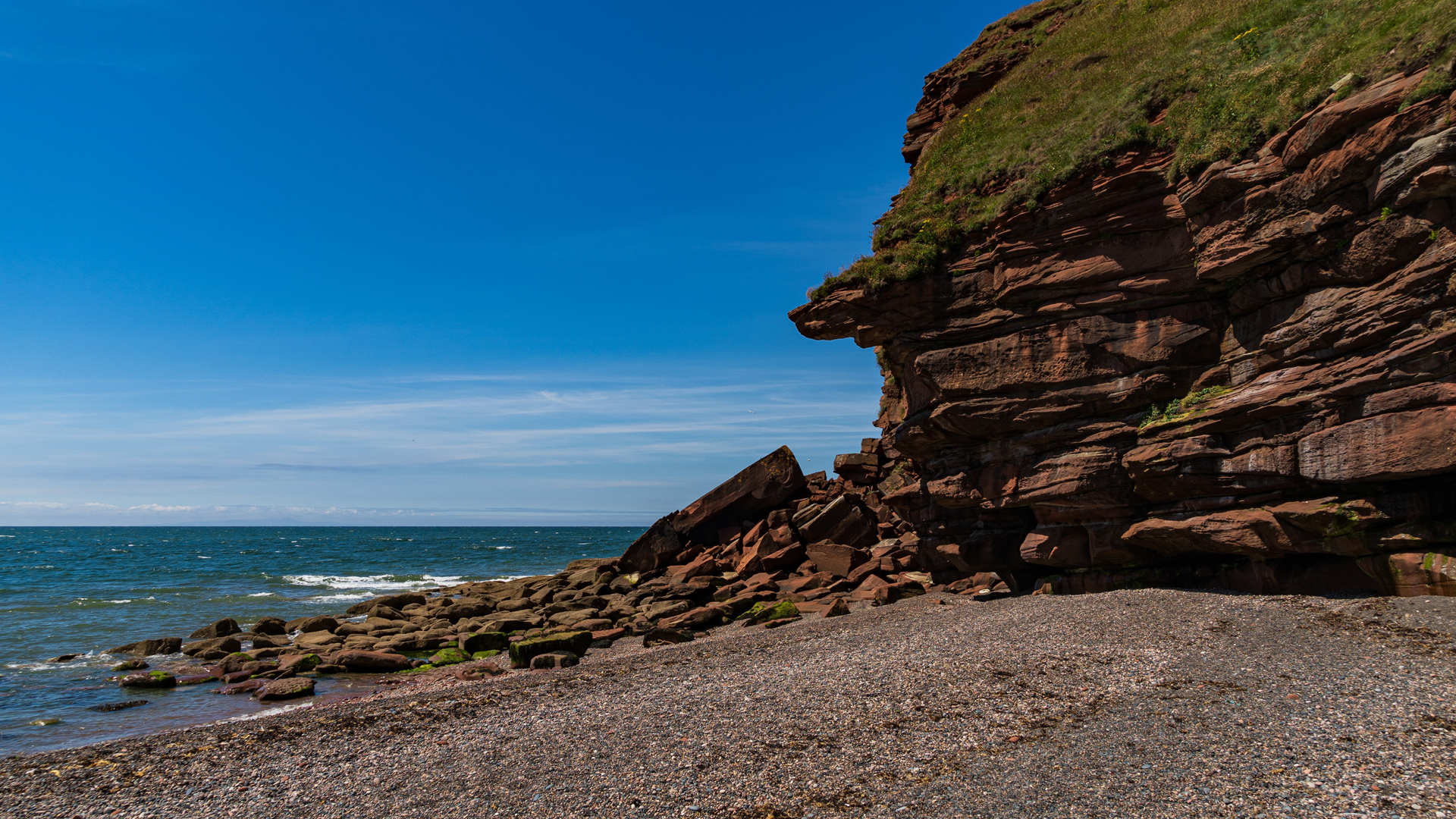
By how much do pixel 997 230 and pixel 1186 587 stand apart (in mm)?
12327

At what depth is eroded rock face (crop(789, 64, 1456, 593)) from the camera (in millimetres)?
15766

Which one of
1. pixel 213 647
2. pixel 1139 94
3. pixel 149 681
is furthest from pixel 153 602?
pixel 1139 94

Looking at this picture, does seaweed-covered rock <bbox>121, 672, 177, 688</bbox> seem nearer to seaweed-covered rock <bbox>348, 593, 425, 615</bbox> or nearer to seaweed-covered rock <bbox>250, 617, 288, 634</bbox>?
seaweed-covered rock <bbox>250, 617, 288, 634</bbox>

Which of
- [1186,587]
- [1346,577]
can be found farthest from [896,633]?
[1346,577]

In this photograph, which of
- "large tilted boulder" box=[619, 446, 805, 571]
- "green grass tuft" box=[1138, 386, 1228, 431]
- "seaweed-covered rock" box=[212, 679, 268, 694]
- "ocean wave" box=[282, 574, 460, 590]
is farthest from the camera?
"ocean wave" box=[282, 574, 460, 590]

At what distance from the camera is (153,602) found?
4225 cm

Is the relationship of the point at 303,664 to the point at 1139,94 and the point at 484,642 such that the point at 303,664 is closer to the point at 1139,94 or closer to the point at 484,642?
the point at 484,642

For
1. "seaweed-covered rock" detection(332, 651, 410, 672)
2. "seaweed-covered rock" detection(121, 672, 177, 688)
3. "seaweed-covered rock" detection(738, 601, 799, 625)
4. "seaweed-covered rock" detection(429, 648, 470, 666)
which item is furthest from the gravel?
"seaweed-covered rock" detection(738, 601, 799, 625)

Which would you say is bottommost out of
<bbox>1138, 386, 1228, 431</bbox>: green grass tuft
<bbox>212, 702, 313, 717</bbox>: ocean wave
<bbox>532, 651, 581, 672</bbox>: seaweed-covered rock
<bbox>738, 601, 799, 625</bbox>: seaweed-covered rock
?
<bbox>212, 702, 313, 717</bbox>: ocean wave

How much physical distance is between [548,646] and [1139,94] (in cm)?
2593

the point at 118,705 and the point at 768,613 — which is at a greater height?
the point at 768,613

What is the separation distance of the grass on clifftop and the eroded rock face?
790 millimetres

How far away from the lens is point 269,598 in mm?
45094

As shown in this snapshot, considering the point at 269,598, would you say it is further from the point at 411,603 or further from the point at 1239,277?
the point at 1239,277
